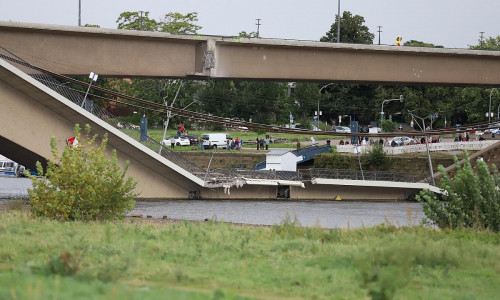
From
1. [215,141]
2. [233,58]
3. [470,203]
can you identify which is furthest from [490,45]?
[470,203]

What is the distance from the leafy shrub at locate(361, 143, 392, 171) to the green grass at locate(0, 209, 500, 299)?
50.1m

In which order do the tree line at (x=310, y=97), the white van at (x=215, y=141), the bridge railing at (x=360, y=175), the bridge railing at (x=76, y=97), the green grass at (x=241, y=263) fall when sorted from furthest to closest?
the tree line at (x=310, y=97) → the white van at (x=215, y=141) → the bridge railing at (x=360, y=175) → the bridge railing at (x=76, y=97) → the green grass at (x=241, y=263)

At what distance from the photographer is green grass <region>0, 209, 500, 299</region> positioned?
1105cm

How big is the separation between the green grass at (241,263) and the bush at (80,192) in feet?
16.6

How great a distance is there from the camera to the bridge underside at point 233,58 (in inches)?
1762

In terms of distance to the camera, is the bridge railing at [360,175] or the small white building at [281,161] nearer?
the bridge railing at [360,175]

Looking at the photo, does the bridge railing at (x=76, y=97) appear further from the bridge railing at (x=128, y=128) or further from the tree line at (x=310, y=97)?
the tree line at (x=310, y=97)

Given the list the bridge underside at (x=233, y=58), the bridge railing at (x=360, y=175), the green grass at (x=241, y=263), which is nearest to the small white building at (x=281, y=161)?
the bridge railing at (x=360, y=175)

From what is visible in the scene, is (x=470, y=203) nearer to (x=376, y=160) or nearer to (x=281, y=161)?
(x=281, y=161)

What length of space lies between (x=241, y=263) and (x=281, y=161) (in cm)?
4643

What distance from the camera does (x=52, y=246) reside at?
1623 cm

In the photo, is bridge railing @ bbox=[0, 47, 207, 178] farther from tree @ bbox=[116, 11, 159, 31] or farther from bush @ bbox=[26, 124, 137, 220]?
tree @ bbox=[116, 11, 159, 31]

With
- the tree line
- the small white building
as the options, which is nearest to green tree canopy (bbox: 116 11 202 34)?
the tree line

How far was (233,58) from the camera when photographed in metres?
48.9
